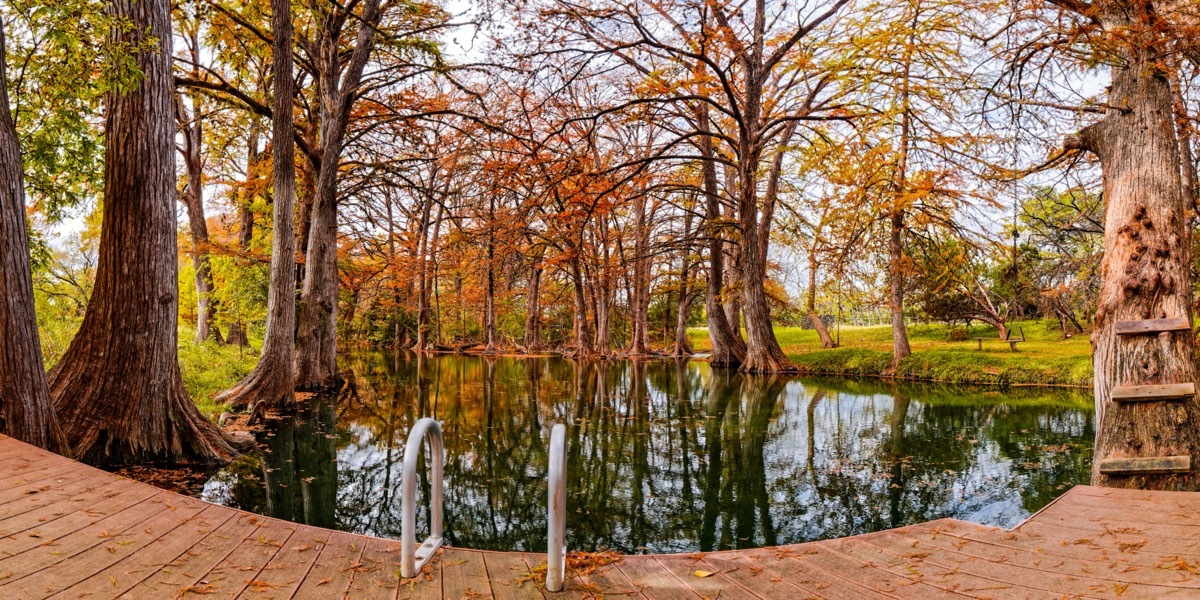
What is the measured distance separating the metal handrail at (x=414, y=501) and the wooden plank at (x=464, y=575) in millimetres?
113

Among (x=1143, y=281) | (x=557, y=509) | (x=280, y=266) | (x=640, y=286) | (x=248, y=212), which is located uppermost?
(x=248, y=212)

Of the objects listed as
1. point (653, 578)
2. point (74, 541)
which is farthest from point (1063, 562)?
point (74, 541)

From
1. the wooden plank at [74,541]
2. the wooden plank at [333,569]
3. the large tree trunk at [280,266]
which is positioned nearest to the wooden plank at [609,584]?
the wooden plank at [333,569]

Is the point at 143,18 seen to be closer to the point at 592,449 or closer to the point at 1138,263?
the point at 592,449

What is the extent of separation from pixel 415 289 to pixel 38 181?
27.4 meters

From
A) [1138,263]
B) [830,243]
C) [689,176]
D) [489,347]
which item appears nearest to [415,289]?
[489,347]

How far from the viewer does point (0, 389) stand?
5117 millimetres

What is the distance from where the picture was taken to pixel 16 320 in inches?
207

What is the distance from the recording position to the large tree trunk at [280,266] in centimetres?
1060

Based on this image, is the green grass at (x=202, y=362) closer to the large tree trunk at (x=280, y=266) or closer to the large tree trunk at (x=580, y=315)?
the large tree trunk at (x=280, y=266)

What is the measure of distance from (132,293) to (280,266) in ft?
16.3

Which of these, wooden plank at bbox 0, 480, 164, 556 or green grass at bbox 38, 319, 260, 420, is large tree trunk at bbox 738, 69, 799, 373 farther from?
wooden plank at bbox 0, 480, 164, 556

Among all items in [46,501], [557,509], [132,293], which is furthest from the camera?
[132,293]

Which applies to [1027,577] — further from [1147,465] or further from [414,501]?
[414,501]
